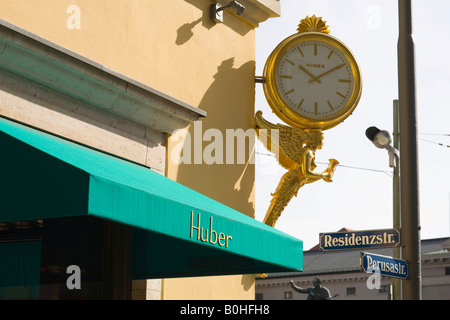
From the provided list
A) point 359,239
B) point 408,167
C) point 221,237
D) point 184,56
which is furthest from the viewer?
point 184,56

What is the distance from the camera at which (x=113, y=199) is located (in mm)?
6473

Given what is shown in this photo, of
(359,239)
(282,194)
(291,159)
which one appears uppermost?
(291,159)

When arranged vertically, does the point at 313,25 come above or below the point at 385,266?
above

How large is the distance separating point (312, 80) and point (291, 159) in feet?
4.06

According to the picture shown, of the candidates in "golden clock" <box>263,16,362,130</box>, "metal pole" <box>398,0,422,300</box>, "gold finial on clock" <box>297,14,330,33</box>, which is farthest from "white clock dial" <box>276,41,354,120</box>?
"metal pole" <box>398,0,422,300</box>

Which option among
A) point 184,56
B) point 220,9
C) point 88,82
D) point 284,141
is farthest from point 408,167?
point 88,82

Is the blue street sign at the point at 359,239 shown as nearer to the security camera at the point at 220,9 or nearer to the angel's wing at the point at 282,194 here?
the angel's wing at the point at 282,194

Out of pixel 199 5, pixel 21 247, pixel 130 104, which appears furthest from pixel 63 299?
pixel 199 5

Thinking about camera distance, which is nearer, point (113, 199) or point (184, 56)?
point (113, 199)

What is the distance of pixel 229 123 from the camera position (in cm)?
1154

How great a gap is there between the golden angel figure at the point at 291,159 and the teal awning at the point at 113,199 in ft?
7.41

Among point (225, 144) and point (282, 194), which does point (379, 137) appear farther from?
point (225, 144)

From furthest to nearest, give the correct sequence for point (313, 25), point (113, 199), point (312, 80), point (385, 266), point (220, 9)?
point (313, 25)
point (312, 80)
point (220, 9)
point (385, 266)
point (113, 199)
